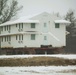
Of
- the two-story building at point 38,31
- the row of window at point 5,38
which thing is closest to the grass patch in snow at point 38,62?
the two-story building at point 38,31

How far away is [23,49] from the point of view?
54.8 metres

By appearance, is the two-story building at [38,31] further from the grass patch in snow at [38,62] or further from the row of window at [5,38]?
the grass patch in snow at [38,62]

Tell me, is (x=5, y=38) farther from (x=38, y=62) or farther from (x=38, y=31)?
(x=38, y=62)

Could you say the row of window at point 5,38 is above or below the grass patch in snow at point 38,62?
above

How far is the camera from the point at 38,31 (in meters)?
56.5

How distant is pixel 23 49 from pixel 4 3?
2180cm

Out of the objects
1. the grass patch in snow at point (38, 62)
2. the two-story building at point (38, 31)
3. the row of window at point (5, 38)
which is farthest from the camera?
the row of window at point (5, 38)

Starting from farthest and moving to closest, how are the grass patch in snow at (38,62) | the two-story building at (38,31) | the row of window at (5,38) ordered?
the row of window at (5,38), the two-story building at (38,31), the grass patch in snow at (38,62)

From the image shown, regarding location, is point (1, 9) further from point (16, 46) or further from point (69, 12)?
point (69, 12)

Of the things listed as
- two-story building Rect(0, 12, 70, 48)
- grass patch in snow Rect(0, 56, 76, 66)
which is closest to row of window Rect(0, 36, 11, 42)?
two-story building Rect(0, 12, 70, 48)

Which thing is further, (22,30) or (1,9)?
(1,9)

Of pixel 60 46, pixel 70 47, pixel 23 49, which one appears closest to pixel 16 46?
pixel 23 49

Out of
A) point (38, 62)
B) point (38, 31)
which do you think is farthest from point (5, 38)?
point (38, 62)

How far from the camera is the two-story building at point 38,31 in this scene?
55.6 metres
